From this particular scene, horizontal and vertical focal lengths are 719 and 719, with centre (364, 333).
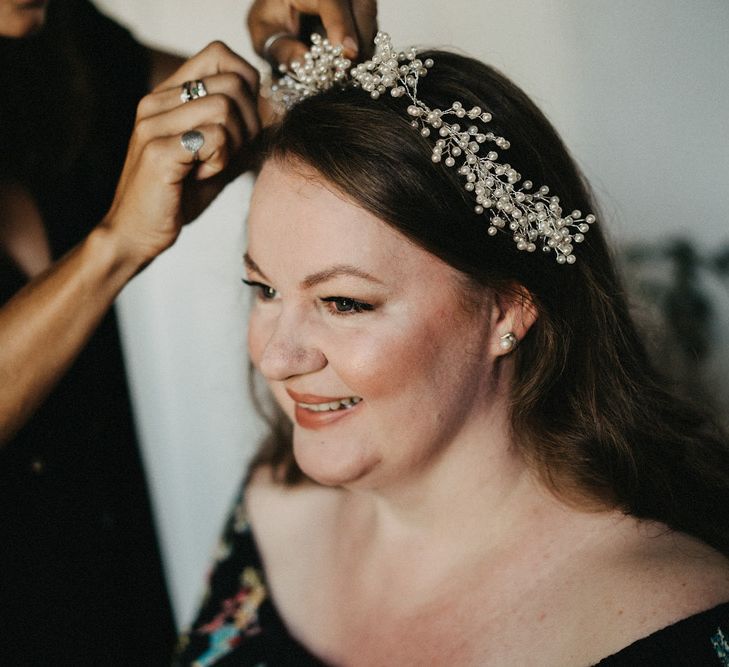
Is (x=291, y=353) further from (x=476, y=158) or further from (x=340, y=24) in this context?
(x=340, y=24)

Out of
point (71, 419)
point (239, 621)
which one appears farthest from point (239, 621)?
point (71, 419)

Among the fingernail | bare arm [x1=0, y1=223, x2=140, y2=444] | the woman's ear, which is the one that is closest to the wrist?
bare arm [x1=0, y1=223, x2=140, y2=444]

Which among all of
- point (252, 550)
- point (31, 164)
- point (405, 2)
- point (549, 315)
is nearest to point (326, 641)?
point (252, 550)

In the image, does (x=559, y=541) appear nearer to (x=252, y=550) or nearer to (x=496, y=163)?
(x=496, y=163)

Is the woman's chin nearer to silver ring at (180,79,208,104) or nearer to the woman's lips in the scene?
the woman's lips

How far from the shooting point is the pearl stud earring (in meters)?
1.28

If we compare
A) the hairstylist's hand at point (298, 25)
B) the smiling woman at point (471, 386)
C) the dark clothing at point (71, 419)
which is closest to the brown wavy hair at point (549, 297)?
the smiling woman at point (471, 386)

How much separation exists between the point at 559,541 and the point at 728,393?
2.61ft

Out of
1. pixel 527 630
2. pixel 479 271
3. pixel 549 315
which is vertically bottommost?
pixel 527 630

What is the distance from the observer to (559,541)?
1285 millimetres

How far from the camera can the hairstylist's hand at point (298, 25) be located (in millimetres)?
1290

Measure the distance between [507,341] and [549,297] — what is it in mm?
113

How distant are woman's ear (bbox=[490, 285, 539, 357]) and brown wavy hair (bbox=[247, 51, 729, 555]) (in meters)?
0.02

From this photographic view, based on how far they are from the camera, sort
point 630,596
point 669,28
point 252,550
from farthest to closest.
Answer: point 252,550
point 669,28
point 630,596
